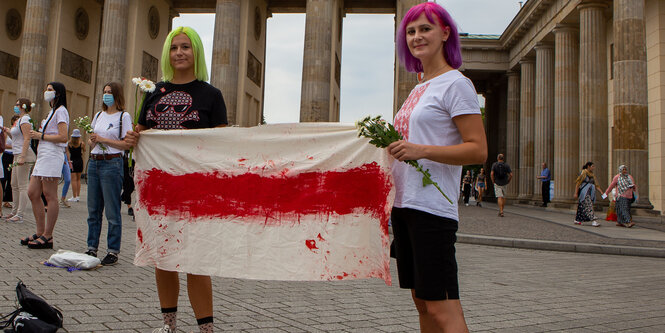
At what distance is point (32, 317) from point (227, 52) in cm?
2570

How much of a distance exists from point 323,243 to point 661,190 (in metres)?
23.0

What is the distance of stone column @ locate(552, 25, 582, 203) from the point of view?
2470 centimetres

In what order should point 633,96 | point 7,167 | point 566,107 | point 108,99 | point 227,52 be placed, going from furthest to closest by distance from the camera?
point 227,52 → point 566,107 → point 633,96 → point 7,167 → point 108,99

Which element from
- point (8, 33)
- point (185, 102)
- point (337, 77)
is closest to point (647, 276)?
point (185, 102)

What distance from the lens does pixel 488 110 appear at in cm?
4334

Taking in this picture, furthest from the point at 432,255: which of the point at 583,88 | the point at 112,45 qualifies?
the point at 112,45

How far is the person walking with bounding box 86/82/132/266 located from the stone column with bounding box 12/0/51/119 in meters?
26.7

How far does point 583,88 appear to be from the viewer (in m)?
22.5

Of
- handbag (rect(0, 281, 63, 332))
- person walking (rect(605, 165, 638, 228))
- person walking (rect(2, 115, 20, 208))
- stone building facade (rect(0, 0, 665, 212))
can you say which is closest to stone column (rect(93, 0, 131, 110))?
stone building facade (rect(0, 0, 665, 212))

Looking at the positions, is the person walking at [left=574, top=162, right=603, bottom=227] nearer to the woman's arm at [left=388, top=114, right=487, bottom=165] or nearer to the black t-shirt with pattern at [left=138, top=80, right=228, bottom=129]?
the black t-shirt with pattern at [left=138, top=80, right=228, bottom=129]

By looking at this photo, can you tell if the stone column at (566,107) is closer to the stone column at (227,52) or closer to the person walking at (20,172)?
the stone column at (227,52)

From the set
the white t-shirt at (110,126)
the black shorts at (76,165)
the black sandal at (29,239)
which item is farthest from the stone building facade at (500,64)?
the black sandal at (29,239)

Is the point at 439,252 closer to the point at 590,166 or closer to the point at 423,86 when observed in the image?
the point at 423,86

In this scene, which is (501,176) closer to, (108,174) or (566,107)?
(566,107)
